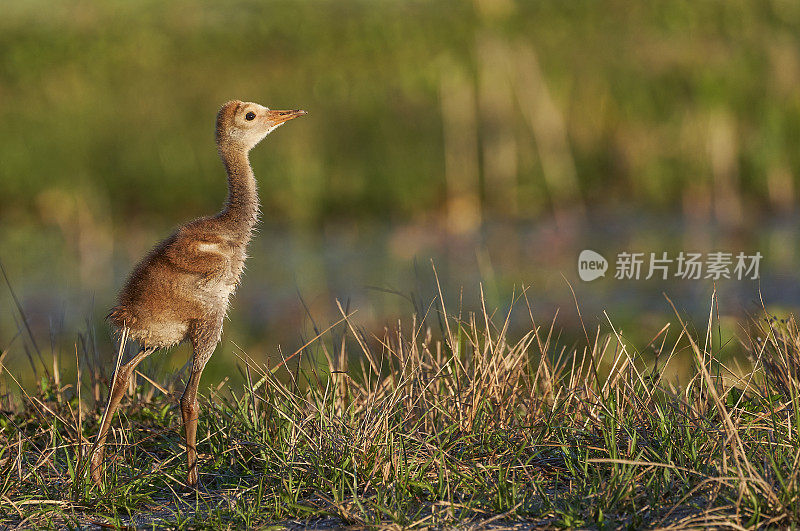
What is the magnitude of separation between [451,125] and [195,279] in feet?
35.5

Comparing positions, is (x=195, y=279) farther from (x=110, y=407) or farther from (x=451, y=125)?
(x=451, y=125)

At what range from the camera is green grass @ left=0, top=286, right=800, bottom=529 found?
3.48 m

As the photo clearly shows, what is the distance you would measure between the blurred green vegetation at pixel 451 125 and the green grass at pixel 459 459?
8410 millimetres

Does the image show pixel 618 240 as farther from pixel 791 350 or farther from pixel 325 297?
pixel 791 350

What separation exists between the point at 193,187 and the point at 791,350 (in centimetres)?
1032

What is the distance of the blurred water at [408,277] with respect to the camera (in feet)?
30.5

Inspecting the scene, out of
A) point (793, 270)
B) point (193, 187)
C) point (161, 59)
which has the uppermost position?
point (161, 59)

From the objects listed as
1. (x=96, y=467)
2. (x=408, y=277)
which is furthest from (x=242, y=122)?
(x=408, y=277)

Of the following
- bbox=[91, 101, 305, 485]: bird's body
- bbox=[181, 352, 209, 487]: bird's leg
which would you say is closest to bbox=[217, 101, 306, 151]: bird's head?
bbox=[91, 101, 305, 485]: bird's body

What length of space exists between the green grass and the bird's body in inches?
9.4

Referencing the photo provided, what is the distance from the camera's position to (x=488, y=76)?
14.0 meters

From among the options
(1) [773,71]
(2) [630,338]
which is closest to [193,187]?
(2) [630,338]

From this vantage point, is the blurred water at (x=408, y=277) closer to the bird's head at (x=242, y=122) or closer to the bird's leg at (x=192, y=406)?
the bird's leg at (x=192, y=406)

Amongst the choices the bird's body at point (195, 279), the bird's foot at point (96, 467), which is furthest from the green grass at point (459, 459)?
the bird's body at point (195, 279)
